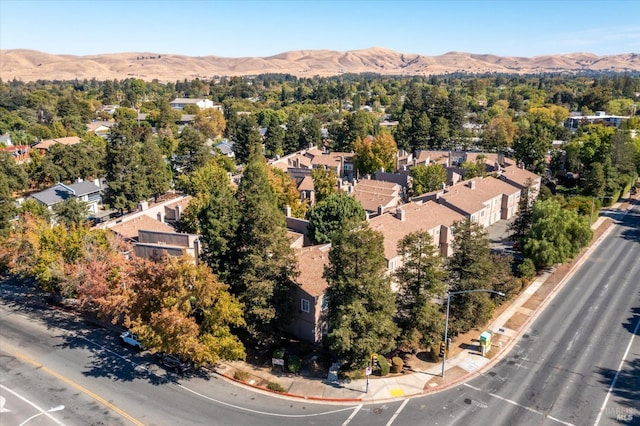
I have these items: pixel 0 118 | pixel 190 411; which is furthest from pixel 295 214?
pixel 0 118

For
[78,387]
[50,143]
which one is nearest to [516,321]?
[78,387]

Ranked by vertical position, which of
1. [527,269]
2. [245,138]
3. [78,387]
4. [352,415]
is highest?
[245,138]

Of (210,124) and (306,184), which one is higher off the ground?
(210,124)

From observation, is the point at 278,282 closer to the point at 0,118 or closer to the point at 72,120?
the point at 72,120

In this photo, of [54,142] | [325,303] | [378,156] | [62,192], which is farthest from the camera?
[54,142]

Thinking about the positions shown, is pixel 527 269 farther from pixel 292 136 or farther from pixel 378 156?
pixel 292 136

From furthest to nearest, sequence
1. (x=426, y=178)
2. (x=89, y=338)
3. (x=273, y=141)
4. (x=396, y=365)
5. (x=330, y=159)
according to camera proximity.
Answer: (x=273, y=141)
(x=330, y=159)
(x=426, y=178)
(x=89, y=338)
(x=396, y=365)

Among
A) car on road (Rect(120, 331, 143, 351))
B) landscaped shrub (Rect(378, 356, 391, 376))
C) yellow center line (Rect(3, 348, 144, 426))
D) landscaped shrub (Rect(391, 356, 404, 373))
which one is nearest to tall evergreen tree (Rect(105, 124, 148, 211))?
yellow center line (Rect(3, 348, 144, 426))

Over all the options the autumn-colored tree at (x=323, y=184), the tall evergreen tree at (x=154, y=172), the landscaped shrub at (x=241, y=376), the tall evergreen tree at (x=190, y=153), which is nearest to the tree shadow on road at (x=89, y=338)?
the landscaped shrub at (x=241, y=376)
